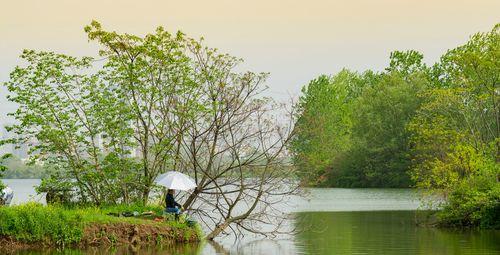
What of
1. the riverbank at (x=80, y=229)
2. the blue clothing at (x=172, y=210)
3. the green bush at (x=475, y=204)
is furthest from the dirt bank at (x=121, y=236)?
the green bush at (x=475, y=204)

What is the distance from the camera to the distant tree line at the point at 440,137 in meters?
37.9

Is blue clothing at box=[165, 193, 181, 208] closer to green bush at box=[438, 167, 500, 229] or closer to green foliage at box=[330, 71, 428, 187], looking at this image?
green bush at box=[438, 167, 500, 229]

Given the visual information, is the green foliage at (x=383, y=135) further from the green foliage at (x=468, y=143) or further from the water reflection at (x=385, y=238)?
the water reflection at (x=385, y=238)

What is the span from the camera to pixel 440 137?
43469mm

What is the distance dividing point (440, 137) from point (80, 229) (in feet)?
65.8

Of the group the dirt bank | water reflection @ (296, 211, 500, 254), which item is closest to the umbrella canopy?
the dirt bank

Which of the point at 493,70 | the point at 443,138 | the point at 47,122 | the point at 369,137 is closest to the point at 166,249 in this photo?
the point at 47,122

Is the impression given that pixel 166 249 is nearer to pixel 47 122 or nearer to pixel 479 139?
pixel 47 122

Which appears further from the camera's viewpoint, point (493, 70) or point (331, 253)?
point (493, 70)

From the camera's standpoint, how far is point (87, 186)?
34.4 metres

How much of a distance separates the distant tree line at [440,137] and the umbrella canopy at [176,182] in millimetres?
4046

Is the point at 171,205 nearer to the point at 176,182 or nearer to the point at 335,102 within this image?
the point at 176,182

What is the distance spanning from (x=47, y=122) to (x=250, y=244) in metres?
8.39

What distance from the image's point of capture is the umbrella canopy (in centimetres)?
3097
